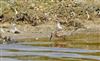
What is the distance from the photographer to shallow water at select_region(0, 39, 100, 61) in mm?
10188

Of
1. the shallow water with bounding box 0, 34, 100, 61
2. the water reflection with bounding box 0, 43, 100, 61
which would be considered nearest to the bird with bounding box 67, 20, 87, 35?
the shallow water with bounding box 0, 34, 100, 61

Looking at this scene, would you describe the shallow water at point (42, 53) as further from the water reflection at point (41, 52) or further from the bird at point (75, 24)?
the bird at point (75, 24)

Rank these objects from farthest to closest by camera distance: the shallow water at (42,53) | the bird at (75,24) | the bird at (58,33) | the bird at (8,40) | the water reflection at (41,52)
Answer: the bird at (75,24)
the bird at (58,33)
the bird at (8,40)
the water reflection at (41,52)
the shallow water at (42,53)

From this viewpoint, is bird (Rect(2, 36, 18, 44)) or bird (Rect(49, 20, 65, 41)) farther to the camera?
bird (Rect(49, 20, 65, 41))

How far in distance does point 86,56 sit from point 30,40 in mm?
3059

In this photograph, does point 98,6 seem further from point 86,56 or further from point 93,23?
point 86,56

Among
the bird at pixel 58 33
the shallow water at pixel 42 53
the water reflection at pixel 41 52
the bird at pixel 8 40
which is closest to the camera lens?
the shallow water at pixel 42 53

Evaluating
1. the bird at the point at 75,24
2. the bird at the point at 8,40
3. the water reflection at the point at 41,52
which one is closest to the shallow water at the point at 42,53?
the water reflection at the point at 41,52

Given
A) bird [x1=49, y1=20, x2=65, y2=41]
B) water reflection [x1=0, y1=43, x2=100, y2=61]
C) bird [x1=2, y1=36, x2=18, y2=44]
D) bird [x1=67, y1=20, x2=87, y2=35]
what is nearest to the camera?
water reflection [x1=0, y1=43, x2=100, y2=61]

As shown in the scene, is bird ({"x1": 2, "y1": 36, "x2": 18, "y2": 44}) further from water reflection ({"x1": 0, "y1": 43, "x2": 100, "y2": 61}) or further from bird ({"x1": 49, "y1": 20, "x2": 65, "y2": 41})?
bird ({"x1": 49, "y1": 20, "x2": 65, "y2": 41})

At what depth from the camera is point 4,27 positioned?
15422mm

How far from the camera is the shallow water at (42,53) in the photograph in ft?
33.4

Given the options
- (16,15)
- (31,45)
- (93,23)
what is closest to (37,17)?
(16,15)

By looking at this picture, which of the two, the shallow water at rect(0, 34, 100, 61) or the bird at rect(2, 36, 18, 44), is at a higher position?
the bird at rect(2, 36, 18, 44)
